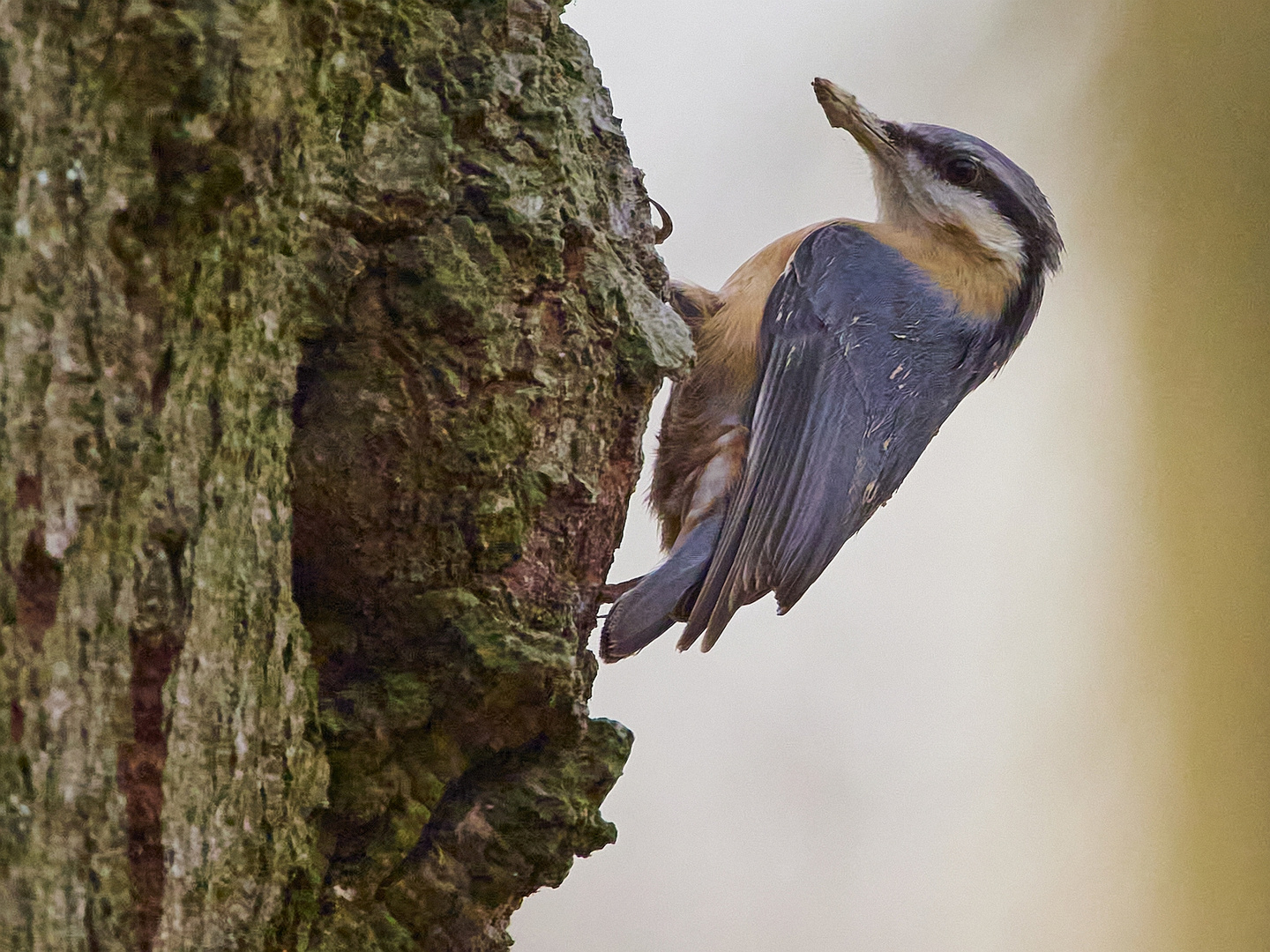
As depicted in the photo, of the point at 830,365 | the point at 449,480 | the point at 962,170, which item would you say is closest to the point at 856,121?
the point at 962,170

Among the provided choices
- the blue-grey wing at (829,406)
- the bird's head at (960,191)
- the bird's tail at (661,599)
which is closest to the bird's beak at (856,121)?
the bird's head at (960,191)

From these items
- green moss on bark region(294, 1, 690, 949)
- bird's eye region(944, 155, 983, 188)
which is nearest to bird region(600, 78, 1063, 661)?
bird's eye region(944, 155, 983, 188)

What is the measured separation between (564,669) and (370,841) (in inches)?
5.0

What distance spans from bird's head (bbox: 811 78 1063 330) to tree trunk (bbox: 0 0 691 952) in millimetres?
475

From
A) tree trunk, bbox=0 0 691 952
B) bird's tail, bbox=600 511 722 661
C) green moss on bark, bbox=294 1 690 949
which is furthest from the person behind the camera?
bird's tail, bbox=600 511 722 661

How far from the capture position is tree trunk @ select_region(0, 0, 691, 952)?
338 mm

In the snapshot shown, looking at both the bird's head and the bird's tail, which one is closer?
the bird's tail

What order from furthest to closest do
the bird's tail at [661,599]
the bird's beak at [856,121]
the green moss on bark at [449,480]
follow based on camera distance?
the bird's beak at [856,121] → the bird's tail at [661,599] → the green moss on bark at [449,480]

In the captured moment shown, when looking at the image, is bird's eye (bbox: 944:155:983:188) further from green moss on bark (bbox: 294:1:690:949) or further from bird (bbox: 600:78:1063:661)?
green moss on bark (bbox: 294:1:690:949)

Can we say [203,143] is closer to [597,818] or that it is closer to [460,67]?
[460,67]

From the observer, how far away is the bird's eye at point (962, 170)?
0.96 m

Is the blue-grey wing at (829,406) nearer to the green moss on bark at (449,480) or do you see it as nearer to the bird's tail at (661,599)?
the bird's tail at (661,599)

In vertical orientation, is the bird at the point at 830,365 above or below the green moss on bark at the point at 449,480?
above

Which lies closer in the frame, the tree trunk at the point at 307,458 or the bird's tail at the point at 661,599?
the tree trunk at the point at 307,458
